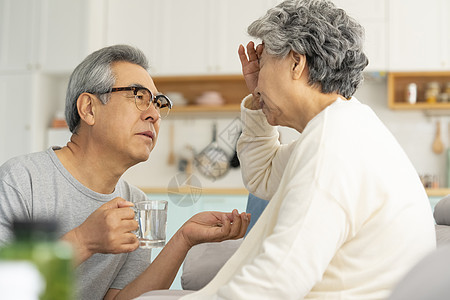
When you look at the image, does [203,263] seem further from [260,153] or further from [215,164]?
[215,164]

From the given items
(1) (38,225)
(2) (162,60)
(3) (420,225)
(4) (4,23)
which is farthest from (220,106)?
(1) (38,225)

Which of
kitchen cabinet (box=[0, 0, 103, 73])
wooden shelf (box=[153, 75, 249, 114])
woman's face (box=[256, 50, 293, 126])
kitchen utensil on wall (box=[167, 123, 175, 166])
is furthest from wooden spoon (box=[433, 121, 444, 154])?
woman's face (box=[256, 50, 293, 126])

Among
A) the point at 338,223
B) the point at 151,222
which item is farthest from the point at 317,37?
the point at 151,222

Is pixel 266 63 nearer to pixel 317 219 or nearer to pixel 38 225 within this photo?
pixel 317 219

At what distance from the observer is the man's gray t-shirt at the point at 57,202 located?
154 cm

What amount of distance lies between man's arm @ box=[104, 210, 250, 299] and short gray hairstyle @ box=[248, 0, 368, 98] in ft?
1.42

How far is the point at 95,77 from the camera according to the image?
1.80 metres

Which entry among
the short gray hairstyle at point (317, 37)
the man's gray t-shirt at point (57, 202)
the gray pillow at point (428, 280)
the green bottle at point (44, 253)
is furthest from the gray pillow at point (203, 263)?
the green bottle at point (44, 253)

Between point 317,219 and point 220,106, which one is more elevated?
point 220,106

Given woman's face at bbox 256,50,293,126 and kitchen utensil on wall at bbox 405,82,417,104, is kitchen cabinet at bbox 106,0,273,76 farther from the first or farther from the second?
woman's face at bbox 256,50,293,126

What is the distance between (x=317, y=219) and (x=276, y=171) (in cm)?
72

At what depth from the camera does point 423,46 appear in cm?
460

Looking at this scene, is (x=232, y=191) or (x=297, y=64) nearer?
(x=297, y=64)

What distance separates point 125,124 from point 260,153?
1.50 ft
